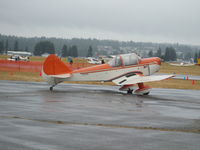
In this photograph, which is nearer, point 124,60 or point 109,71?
point 109,71

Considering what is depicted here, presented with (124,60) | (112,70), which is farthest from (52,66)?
(124,60)

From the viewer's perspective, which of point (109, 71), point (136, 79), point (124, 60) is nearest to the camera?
point (136, 79)

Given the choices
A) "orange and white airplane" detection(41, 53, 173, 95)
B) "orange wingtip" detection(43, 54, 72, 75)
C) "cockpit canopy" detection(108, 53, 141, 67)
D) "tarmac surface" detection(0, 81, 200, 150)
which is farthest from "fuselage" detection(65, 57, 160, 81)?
"tarmac surface" detection(0, 81, 200, 150)

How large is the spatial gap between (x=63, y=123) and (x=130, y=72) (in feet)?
41.1

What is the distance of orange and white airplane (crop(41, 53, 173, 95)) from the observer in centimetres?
2173

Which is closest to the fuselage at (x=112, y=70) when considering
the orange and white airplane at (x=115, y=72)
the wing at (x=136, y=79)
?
the orange and white airplane at (x=115, y=72)

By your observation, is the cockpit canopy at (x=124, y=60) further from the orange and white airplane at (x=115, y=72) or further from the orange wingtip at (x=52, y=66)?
the orange wingtip at (x=52, y=66)

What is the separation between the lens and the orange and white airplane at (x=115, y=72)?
2173 centimetres

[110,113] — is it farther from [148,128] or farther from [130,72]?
[130,72]

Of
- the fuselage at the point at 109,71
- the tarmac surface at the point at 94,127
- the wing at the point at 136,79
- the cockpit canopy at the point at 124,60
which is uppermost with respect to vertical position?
the cockpit canopy at the point at 124,60

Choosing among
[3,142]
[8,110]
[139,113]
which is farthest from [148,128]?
[8,110]

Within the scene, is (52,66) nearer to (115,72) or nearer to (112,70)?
(112,70)

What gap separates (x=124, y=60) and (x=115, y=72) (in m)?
0.87

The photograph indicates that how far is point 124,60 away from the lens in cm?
2291
